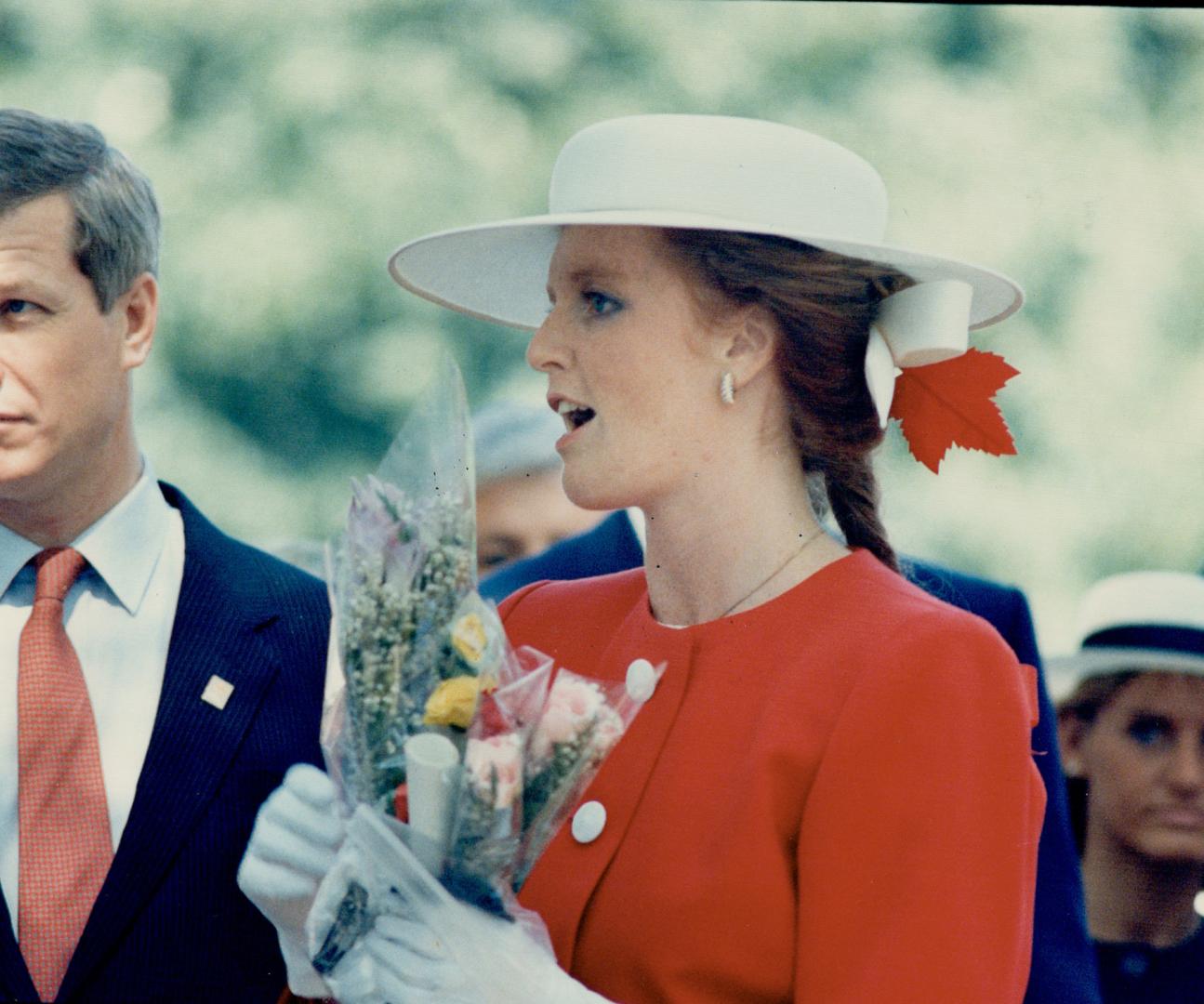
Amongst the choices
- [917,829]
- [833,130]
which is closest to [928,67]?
[833,130]

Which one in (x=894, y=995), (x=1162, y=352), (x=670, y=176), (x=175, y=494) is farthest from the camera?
(x=1162, y=352)

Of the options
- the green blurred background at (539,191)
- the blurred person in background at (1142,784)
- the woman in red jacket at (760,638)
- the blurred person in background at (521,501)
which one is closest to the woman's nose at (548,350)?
the woman in red jacket at (760,638)

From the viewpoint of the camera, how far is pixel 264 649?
260cm

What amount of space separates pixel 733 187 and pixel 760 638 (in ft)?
1.90

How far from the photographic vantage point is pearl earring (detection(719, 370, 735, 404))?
229cm

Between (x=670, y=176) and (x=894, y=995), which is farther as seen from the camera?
A: (x=670, y=176)

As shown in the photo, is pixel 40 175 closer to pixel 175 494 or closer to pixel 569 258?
pixel 175 494

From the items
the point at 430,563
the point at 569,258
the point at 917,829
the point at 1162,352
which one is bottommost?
the point at 1162,352

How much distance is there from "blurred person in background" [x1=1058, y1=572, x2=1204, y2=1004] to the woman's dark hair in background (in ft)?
4.59

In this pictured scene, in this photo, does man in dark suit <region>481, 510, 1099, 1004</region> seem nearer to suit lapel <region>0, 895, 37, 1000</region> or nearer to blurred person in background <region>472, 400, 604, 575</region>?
suit lapel <region>0, 895, 37, 1000</region>

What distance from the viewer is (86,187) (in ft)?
8.77

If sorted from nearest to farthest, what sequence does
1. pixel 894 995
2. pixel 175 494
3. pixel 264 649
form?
pixel 894 995 < pixel 264 649 < pixel 175 494

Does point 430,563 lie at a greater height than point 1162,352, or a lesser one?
greater

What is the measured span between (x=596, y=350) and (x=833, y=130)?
178 inches
